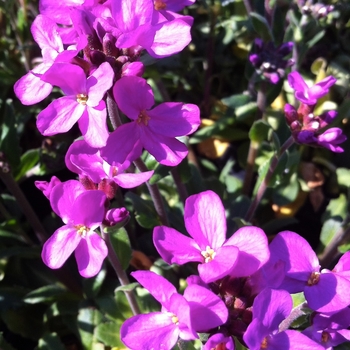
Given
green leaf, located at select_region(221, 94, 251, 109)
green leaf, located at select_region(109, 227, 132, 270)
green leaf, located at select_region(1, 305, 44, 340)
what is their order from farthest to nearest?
green leaf, located at select_region(221, 94, 251, 109), green leaf, located at select_region(1, 305, 44, 340), green leaf, located at select_region(109, 227, 132, 270)

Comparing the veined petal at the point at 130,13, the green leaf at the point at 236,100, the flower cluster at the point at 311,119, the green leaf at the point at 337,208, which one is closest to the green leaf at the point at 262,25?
the green leaf at the point at 236,100

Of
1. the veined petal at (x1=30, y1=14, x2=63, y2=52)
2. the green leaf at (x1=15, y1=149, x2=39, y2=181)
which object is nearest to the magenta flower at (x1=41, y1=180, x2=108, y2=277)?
the veined petal at (x1=30, y1=14, x2=63, y2=52)

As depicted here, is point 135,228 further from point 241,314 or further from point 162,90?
point 241,314

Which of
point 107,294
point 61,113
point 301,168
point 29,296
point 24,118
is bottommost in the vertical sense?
point 301,168

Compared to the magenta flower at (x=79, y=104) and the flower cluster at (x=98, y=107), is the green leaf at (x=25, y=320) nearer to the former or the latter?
the flower cluster at (x=98, y=107)

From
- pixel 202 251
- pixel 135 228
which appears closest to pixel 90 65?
pixel 202 251

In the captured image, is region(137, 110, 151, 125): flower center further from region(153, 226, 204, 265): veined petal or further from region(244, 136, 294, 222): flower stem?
region(244, 136, 294, 222): flower stem
